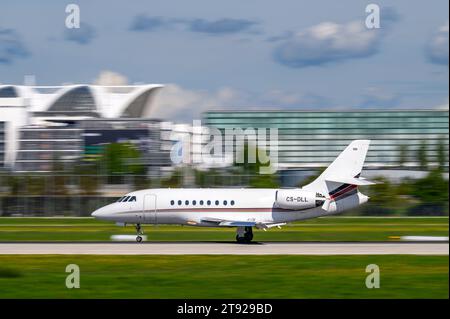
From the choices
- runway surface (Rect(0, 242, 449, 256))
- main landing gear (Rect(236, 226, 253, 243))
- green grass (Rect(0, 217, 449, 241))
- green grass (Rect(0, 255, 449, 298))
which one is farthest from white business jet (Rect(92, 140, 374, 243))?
green grass (Rect(0, 255, 449, 298))

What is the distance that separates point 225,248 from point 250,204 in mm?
5006

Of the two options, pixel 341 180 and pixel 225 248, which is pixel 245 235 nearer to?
pixel 225 248

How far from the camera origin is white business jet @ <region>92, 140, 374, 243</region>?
42594mm

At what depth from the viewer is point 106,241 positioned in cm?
4391

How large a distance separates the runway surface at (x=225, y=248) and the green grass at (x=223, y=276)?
79.4 inches

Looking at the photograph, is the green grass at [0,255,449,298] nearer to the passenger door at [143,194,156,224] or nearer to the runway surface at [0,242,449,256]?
the runway surface at [0,242,449,256]

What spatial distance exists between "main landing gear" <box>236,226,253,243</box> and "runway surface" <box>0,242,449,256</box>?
697 mm

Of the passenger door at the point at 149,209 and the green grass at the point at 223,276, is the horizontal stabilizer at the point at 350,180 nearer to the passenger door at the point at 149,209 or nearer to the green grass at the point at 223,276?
the green grass at the point at 223,276

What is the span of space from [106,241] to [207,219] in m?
5.62

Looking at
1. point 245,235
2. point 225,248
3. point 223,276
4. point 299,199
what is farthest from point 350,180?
point 223,276

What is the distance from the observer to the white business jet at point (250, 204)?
1677 inches

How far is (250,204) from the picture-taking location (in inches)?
1698

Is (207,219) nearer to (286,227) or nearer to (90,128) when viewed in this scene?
(286,227)
